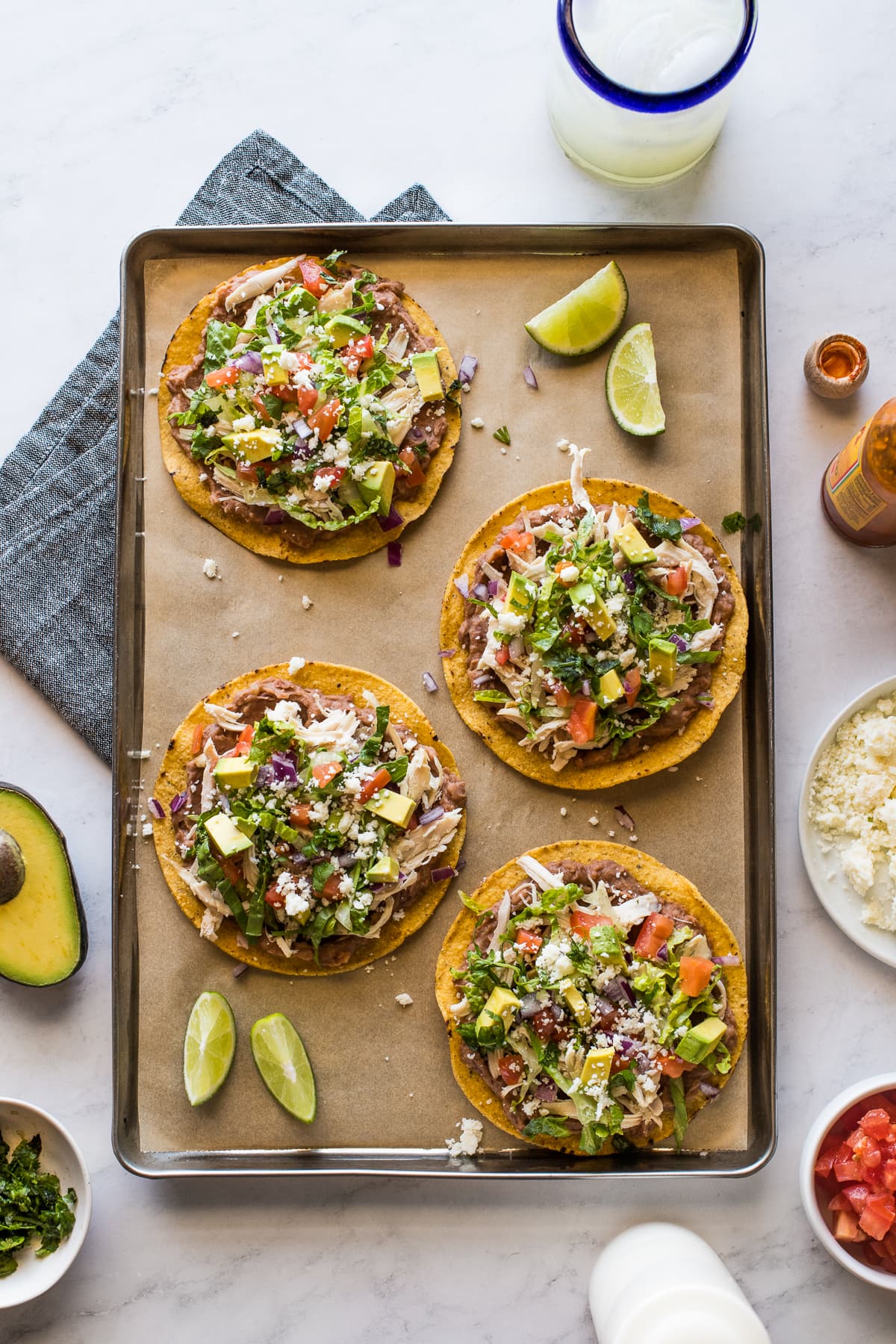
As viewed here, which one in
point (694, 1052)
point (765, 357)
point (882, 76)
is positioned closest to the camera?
point (694, 1052)

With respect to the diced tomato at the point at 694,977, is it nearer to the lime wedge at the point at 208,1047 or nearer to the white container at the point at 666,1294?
the white container at the point at 666,1294

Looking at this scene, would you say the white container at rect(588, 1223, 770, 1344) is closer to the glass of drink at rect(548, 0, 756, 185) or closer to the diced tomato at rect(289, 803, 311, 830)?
the diced tomato at rect(289, 803, 311, 830)

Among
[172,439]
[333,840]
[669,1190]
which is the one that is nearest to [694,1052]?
[669,1190]

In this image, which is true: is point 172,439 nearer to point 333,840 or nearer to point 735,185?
point 333,840

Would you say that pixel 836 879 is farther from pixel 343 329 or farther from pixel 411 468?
pixel 343 329

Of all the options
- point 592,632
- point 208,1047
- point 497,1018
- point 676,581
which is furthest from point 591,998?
point 676,581
